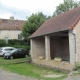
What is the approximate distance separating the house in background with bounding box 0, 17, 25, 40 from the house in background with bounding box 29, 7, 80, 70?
19970 mm

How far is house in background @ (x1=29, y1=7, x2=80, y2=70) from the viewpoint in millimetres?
16891

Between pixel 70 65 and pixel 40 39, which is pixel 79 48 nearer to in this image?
pixel 70 65

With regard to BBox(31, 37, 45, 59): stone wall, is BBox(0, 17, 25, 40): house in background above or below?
above

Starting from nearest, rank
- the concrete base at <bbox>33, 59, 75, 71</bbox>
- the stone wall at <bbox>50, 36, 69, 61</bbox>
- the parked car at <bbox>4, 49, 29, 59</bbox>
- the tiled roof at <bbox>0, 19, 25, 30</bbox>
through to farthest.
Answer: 1. the concrete base at <bbox>33, 59, 75, 71</bbox>
2. the stone wall at <bbox>50, 36, 69, 61</bbox>
3. the parked car at <bbox>4, 49, 29, 59</bbox>
4. the tiled roof at <bbox>0, 19, 25, 30</bbox>

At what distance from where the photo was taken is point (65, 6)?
150 ft

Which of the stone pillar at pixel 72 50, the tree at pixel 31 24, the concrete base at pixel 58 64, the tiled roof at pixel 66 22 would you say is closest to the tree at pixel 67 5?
the tree at pixel 31 24

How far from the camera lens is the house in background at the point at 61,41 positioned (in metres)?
16.9

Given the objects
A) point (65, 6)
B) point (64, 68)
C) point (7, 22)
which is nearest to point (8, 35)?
point (7, 22)

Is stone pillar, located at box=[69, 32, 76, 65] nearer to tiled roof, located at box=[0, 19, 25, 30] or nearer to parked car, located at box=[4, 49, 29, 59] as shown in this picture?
parked car, located at box=[4, 49, 29, 59]

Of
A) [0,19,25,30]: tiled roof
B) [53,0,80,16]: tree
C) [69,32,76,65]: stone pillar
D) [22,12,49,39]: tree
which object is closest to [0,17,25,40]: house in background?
[0,19,25,30]: tiled roof

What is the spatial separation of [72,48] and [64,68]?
2218 mm

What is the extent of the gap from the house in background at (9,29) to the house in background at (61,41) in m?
20.0

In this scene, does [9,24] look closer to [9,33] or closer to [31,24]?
[9,33]

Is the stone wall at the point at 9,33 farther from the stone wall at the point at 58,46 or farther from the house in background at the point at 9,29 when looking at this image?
the stone wall at the point at 58,46
